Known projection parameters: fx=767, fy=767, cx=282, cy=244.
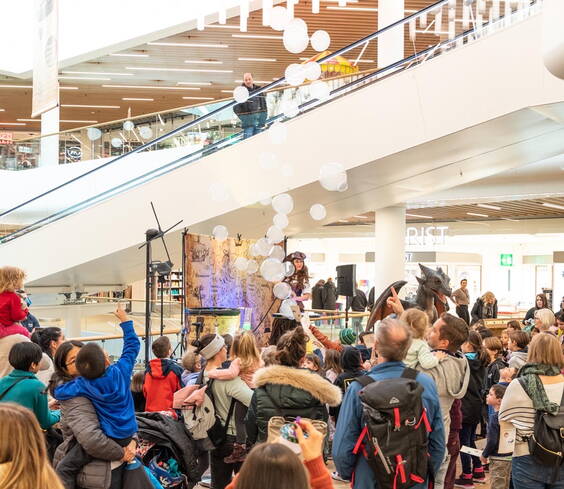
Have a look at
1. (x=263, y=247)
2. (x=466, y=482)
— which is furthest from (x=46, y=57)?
(x=466, y=482)

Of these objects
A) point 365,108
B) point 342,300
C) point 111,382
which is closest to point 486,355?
point 111,382

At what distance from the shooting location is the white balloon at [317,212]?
461 inches

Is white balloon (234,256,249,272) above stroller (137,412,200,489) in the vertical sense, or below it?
above

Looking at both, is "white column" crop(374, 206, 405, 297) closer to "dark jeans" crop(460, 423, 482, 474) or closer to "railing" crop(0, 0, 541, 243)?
"railing" crop(0, 0, 541, 243)

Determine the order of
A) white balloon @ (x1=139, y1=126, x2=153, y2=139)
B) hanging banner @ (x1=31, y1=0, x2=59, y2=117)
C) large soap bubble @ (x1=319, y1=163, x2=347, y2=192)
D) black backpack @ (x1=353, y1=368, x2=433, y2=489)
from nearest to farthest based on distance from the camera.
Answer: black backpack @ (x1=353, y1=368, x2=433, y2=489) < large soap bubble @ (x1=319, y1=163, x2=347, y2=192) < hanging banner @ (x1=31, y1=0, x2=59, y2=117) < white balloon @ (x1=139, y1=126, x2=153, y2=139)

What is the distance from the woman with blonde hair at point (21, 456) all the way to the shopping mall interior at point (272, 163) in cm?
151

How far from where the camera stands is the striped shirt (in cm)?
397

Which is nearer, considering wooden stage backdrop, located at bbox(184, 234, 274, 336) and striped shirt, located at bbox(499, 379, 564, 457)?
striped shirt, located at bbox(499, 379, 564, 457)

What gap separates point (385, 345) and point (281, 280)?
17.8 feet

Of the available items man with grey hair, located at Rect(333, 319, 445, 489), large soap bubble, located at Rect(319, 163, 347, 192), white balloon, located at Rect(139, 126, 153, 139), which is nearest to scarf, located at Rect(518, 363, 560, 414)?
man with grey hair, located at Rect(333, 319, 445, 489)

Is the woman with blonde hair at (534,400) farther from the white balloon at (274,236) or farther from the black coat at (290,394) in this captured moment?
the white balloon at (274,236)

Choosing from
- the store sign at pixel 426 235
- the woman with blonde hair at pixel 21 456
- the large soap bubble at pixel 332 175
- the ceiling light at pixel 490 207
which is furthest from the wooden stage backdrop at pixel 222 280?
the store sign at pixel 426 235

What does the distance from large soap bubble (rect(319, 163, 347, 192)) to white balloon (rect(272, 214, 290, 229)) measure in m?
1.70

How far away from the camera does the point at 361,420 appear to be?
3436 millimetres
